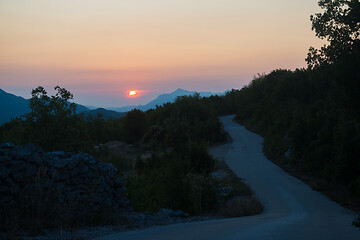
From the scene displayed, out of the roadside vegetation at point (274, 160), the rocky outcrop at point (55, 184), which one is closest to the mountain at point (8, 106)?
the roadside vegetation at point (274, 160)

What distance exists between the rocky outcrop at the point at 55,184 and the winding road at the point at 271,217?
221 centimetres

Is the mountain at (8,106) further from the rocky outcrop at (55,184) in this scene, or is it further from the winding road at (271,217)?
the rocky outcrop at (55,184)

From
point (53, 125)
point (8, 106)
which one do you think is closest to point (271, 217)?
point (53, 125)

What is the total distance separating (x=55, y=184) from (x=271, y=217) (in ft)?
24.2

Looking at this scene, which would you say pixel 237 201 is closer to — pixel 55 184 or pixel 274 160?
pixel 55 184

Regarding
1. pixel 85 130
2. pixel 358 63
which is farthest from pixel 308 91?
pixel 85 130

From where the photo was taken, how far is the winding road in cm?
820

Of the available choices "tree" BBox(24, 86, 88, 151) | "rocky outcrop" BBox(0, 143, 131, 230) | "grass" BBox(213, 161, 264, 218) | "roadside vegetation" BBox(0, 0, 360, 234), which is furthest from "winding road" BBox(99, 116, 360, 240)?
"tree" BBox(24, 86, 88, 151)

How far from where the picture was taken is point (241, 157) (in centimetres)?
3183

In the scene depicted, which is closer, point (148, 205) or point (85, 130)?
point (148, 205)

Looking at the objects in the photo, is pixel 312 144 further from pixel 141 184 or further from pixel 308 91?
pixel 308 91

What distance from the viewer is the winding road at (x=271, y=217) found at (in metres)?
8.20

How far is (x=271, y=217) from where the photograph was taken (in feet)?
41.0

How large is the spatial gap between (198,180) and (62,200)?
7.09 metres
